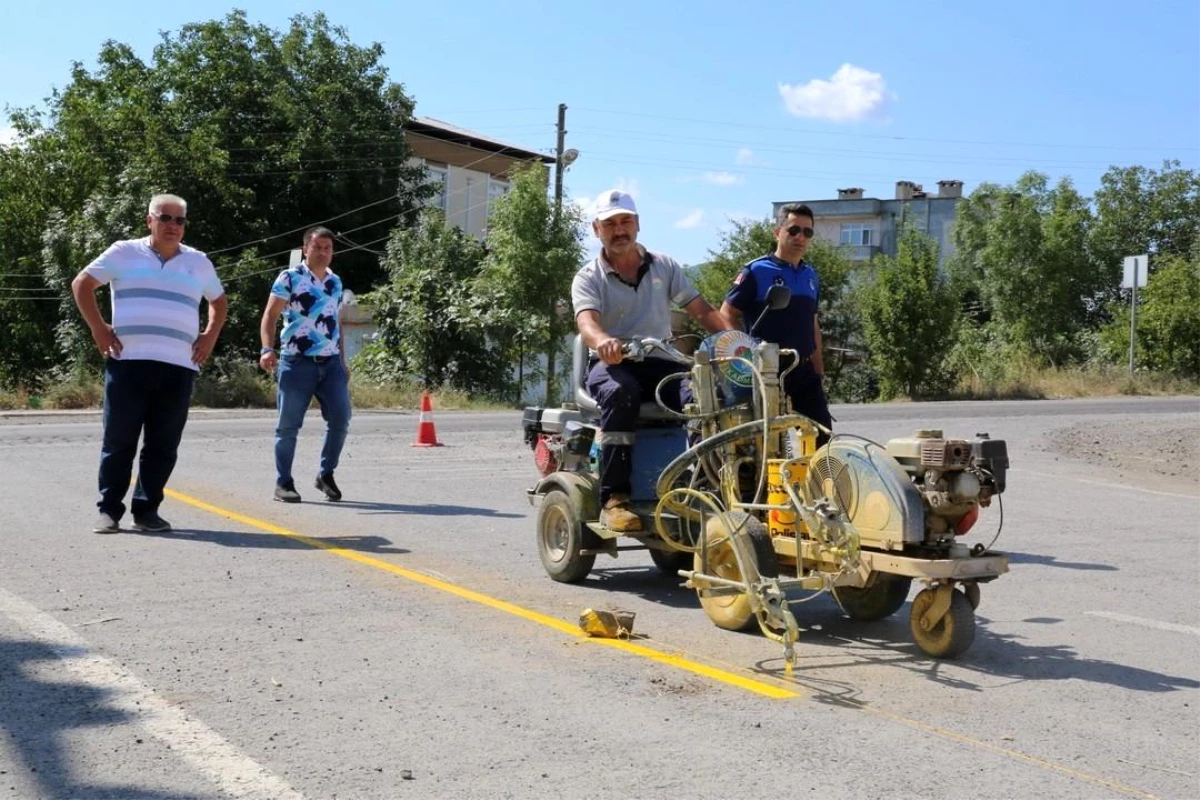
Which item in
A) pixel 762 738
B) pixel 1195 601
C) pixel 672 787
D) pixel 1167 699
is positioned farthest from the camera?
pixel 1195 601

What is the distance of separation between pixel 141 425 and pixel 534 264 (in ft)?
91.6

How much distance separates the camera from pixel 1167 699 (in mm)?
5109

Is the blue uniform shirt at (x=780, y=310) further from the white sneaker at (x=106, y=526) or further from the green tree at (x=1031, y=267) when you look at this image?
the green tree at (x=1031, y=267)

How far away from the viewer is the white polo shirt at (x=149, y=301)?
8.69 metres

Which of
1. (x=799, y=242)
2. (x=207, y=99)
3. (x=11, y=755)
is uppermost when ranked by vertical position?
(x=207, y=99)

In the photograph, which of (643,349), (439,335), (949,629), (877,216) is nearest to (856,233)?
(877,216)

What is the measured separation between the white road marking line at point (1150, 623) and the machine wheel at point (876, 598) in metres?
1.16

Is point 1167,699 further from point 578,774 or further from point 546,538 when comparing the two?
point 546,538

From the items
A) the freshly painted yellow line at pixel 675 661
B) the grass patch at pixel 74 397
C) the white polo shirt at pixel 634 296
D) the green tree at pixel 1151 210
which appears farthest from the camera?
the green tree at pixel 1151 210

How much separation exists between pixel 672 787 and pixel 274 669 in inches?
76.6

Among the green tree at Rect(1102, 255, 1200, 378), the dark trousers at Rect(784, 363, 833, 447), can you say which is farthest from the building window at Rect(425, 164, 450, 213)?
the dark trousers at Rect(784, 363, 833, 447)

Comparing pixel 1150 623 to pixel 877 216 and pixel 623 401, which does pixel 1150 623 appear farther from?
pixel 877 216

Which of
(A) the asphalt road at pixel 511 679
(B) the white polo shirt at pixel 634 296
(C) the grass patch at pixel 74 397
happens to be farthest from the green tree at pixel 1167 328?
(B) the white polo shirt at pixel 634 296

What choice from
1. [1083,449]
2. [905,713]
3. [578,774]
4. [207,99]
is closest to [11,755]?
[578,774]
